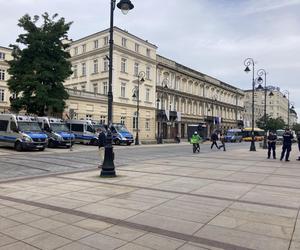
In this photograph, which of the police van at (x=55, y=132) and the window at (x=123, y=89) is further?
the window at (x=123, y=89)

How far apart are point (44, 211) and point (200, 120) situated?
68.9 meters

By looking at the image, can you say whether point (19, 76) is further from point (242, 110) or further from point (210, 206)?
point (242, 110)

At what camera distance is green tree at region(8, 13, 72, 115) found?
32125 millimetres

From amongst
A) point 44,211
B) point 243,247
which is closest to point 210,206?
point 243,247

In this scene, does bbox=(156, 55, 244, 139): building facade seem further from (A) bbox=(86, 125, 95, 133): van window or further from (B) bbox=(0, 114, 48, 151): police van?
(B) bbox=(0, 114, 48, 151): police van

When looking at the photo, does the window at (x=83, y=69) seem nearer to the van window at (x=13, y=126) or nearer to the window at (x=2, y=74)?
the window at (x=2, y=74)

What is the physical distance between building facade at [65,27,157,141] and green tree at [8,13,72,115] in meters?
10.3

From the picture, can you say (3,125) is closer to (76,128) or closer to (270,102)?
(76,128)

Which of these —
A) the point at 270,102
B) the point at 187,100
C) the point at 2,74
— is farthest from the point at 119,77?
the point at 270,102

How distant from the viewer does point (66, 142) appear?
91.7ft

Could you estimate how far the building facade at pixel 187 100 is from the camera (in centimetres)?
6072

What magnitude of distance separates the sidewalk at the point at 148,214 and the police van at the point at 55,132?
56.5 ft

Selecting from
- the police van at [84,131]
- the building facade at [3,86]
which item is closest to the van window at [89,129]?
the police van at [84,131]

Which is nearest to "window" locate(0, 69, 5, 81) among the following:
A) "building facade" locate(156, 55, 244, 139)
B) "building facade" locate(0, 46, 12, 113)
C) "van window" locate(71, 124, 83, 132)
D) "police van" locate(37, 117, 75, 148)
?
"building facade" locate(0, 46, 12, 113)
